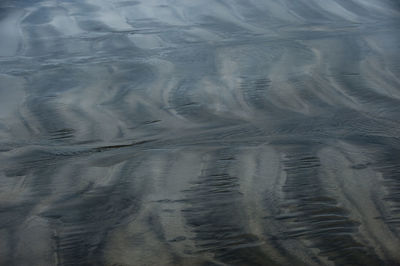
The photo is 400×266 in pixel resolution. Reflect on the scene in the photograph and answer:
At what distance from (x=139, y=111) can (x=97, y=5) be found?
1423 mm

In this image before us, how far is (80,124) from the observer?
4.66ft

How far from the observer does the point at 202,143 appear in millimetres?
1289

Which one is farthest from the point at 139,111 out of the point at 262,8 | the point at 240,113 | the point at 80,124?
the point at 262,8

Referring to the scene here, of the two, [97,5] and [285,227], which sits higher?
[97,5]

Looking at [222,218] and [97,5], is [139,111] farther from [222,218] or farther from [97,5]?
[97,5]

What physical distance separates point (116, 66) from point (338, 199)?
1051 mm

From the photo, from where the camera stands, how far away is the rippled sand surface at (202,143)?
0.91 m

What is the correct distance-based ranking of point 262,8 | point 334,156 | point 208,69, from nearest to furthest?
1. point 334,156
2. point 208,69
3. point 262,8

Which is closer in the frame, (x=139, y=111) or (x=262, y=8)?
(x=139, y=111)

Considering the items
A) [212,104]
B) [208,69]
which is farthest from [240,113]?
[208,69]

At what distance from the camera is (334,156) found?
3.92 ft

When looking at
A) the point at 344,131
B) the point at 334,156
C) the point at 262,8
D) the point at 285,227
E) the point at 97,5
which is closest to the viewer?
the point at 285,227

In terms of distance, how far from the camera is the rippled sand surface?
2.98ft

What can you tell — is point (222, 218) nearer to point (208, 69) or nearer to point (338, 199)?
point (338, 199)
